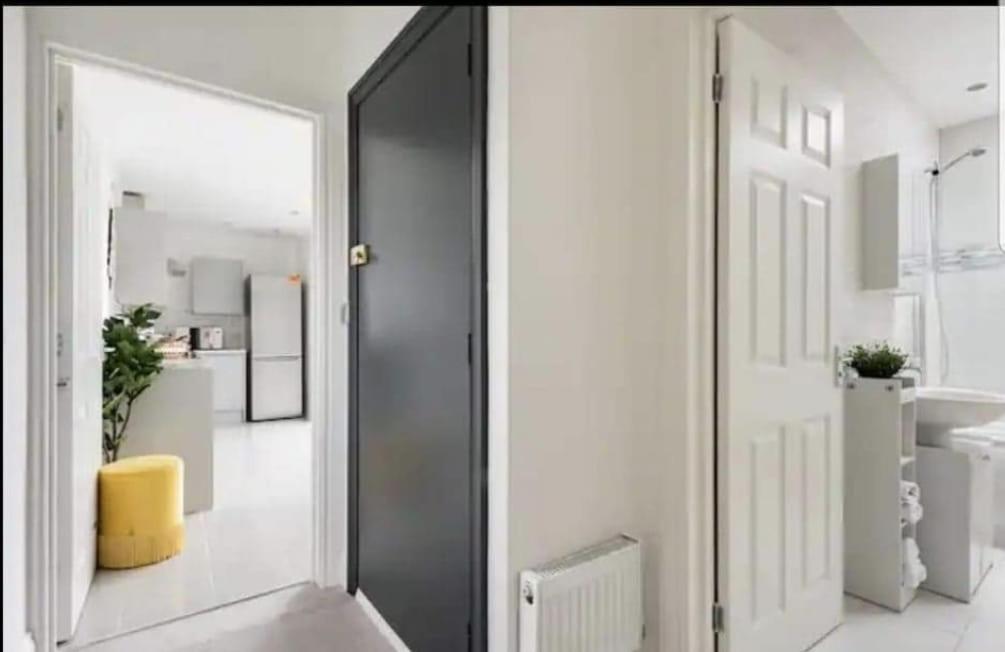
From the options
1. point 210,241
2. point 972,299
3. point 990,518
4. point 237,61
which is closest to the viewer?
point 237,61

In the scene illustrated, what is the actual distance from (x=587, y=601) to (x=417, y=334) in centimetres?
96

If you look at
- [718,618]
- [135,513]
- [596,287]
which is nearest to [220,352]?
[135,513]

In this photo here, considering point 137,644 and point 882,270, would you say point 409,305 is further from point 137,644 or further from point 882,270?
point 882,270

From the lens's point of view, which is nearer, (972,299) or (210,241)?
(972,299)

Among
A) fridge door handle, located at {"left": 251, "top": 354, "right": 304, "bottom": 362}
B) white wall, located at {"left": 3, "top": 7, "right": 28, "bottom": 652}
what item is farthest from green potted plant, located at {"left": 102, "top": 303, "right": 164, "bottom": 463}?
fridge door handle, located at {"left": 251, "top": 354, "right": 304, "bottom": 362}

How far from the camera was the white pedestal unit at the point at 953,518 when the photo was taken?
7.48 feet

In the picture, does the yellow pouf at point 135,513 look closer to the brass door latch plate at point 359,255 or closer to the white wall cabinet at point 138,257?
the brass door latch plate at point 359,255

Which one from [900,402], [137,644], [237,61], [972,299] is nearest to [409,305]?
[237,61]

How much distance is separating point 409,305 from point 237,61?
1226 millimetres

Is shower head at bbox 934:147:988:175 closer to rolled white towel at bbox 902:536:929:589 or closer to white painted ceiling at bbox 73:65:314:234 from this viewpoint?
rolled white towel at bbox 902:536:929:589

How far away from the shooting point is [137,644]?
194 centimetres

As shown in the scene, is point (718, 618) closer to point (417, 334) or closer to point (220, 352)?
point (417, 334)

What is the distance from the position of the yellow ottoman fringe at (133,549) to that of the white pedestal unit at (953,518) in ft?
11.5

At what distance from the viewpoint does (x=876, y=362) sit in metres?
2.31
